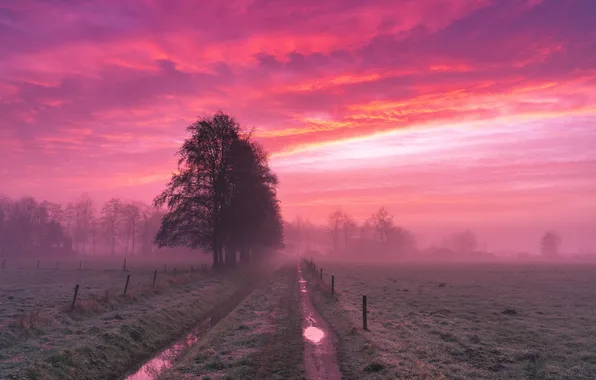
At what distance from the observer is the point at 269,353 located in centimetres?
1348

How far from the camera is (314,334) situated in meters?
16.3

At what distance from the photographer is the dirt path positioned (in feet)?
37.6

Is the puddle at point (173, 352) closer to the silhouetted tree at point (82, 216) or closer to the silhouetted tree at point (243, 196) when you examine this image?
the silhouetted tree at point (243, 196)

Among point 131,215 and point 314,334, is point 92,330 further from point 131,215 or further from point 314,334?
point 131,215

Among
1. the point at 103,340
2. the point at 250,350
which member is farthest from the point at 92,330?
the point at 250,350

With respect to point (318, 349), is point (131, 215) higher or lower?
higher

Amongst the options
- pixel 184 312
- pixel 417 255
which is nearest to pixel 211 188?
pixel 184 312

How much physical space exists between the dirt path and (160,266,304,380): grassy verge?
0.32 metres

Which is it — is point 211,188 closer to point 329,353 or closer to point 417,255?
point 329,353

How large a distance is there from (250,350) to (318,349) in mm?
2705

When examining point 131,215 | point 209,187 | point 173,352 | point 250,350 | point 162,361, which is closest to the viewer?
point 250,350

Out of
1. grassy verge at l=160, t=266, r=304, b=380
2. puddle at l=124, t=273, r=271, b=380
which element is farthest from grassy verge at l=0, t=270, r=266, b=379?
grassy verge at l=160, t=266, r=304, b=380

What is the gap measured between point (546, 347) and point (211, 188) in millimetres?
37575

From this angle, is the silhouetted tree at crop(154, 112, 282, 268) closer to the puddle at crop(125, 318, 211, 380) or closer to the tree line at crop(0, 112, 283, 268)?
the tree line at crop(0, 112, 283, 268)
